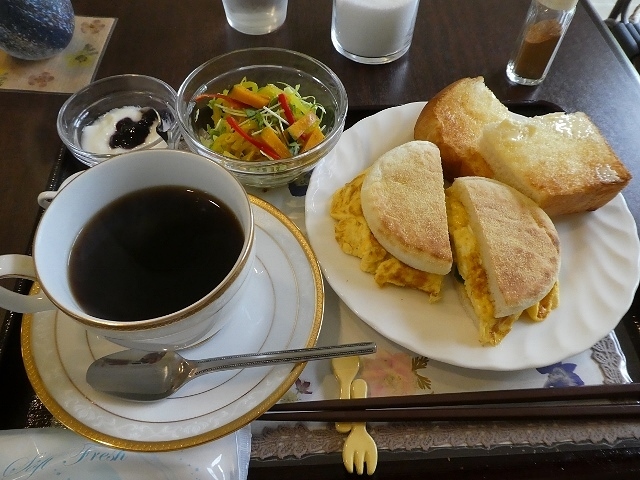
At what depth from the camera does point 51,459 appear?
31.4 inches

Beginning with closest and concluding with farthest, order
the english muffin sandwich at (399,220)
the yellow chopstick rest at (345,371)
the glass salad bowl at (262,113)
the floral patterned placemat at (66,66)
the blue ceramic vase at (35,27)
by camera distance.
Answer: the yellow chopstick rest at (345,371) → the english muffin sandwich at (399,220) → the glass salad bowl at (262,113) → the blue ceramic vase at (35,27) → the floral patterned placemat at (66,66)

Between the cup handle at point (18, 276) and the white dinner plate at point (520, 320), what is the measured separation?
0.55 meters

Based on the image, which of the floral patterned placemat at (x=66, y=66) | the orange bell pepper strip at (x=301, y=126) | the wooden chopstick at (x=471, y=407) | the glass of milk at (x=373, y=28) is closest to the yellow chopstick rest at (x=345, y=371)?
the wooden chopstick at (x=471, y=407)

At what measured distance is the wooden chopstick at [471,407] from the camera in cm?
Answer: 89

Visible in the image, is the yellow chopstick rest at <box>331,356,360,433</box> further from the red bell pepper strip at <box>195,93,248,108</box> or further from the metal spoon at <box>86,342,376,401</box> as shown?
the red bell pepper strip at <box>195,93,248,108</box>

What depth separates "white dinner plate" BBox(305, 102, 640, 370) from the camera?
98 centimetres

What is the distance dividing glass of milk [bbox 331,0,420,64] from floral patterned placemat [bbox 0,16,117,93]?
0.81 metres

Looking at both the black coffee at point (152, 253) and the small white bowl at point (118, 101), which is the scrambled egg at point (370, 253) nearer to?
the black coffee at point (152, 253)

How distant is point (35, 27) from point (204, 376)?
4.24 ft

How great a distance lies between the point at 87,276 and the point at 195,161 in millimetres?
266

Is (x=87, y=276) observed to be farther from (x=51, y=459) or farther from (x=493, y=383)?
(x=493, y=383)

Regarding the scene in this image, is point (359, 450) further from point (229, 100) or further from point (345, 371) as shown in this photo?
point (229, 100)

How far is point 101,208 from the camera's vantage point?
34.5 inches

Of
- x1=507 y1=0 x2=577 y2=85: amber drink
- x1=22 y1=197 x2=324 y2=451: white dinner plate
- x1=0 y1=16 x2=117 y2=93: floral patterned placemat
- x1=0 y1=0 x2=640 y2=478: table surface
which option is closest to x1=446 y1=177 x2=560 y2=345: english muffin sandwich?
x1=0 y1=0 x2=640 y2=478: table surface
